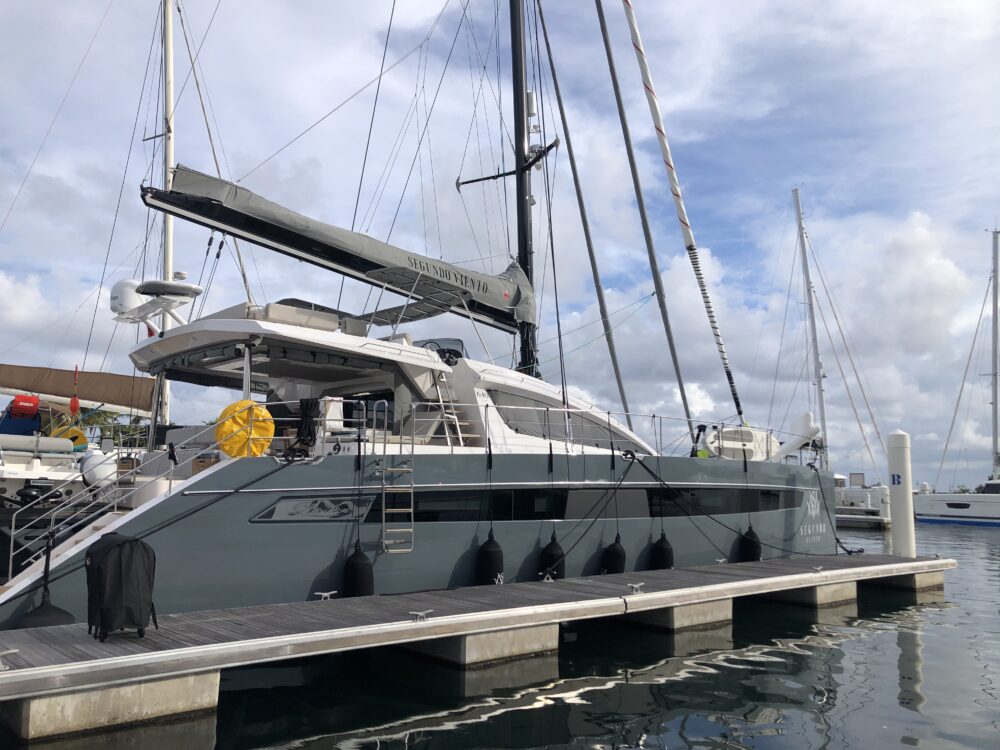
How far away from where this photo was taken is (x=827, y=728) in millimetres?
7418

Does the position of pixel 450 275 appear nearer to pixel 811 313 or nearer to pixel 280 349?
pixel 280 349

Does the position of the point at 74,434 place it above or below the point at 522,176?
below

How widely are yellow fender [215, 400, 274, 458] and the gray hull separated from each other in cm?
40

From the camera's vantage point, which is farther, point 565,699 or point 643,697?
point 643,697

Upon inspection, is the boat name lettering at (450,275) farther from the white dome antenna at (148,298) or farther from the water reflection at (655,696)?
the water reflection at (655,696)

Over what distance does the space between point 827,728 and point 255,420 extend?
22.0 feet

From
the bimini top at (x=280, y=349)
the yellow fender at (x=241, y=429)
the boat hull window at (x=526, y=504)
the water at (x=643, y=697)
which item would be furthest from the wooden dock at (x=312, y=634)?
the bimini top at (x=280, y=349)

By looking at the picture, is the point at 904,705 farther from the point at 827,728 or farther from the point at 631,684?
the point at 631,684

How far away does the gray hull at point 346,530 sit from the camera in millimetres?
8562

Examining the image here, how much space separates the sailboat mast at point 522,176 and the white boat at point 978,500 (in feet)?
101

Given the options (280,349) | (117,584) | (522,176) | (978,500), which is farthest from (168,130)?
(978,500)

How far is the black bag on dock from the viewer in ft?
23.5

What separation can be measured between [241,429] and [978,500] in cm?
4010

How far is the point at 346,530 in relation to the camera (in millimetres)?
9867
